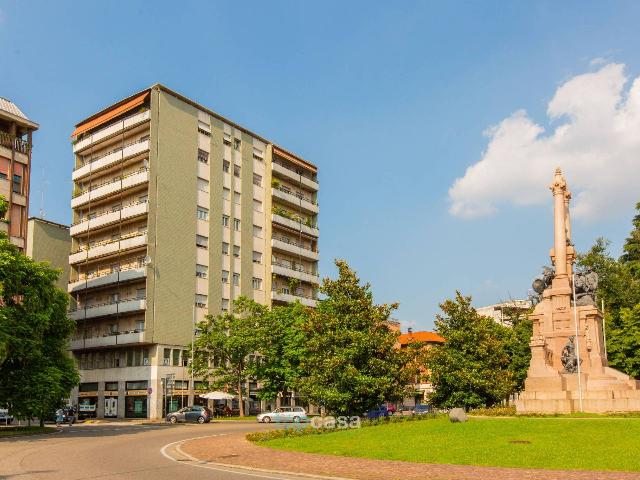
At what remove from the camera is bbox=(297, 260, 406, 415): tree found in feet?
108

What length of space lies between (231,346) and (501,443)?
3943 cm

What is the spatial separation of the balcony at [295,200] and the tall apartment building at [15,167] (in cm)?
2828

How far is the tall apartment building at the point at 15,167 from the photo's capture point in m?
57.7

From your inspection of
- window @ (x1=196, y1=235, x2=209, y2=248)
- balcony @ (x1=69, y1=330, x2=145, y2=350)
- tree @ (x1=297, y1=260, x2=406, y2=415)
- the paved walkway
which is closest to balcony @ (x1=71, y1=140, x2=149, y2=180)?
window @ (x1=196, y1=235, x2=209, y2=248)

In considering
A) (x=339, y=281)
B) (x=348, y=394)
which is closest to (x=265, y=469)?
(x=348, y=394)

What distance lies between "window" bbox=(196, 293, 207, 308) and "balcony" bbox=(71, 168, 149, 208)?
12.3m

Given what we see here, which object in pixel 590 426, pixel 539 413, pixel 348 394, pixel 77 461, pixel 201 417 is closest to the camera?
pixel 77 461

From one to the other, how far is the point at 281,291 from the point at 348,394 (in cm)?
4725

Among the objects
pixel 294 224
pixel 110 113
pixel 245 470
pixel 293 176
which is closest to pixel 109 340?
pixel 110 113

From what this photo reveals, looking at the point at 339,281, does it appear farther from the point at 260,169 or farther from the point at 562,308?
the point at 260,169

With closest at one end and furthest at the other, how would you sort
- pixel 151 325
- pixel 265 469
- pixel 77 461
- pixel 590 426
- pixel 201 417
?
pixel 265 469 → pixel 77 461 → pixel 590 426 → pixel 201 417 → pixel 151 325

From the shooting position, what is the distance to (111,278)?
217ft

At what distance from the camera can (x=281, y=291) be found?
7969 centimetres

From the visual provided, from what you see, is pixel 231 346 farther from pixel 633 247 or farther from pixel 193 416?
pixel 633 247
